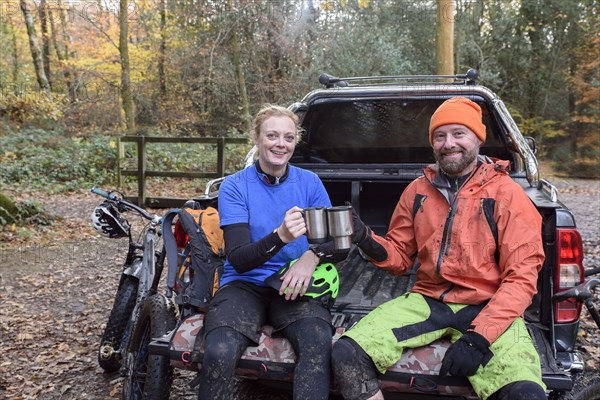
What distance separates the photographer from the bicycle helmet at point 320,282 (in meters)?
2.77

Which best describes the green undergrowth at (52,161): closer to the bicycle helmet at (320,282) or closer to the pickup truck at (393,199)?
the pickup truck at (393,199)

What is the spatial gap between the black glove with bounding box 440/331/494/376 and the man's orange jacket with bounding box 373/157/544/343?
0.06 meters

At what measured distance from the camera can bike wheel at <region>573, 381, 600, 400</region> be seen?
108 inches

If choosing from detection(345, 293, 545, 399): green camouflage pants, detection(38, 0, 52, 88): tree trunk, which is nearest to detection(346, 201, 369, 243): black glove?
Answer: detection(345, 293, 545, 399): green camouflage pants

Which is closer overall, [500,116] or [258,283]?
[258,283]

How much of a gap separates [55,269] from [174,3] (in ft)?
44.2

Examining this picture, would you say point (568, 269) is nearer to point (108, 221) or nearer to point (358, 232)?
point (358, 232)

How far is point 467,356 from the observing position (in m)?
2.27

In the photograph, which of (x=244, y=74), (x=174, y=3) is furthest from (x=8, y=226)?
(x=174, y=3)

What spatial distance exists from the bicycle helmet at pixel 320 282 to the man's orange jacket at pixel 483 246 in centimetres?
32

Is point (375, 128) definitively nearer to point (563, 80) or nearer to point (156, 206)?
point (156, 206)

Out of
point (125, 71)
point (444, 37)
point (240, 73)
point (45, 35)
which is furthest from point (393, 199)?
point (45, 35)

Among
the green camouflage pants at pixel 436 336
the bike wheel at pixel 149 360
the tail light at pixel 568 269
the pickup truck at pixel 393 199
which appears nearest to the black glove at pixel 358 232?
the green camouflage pants at pixel 436 336

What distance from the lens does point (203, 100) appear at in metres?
18.7
